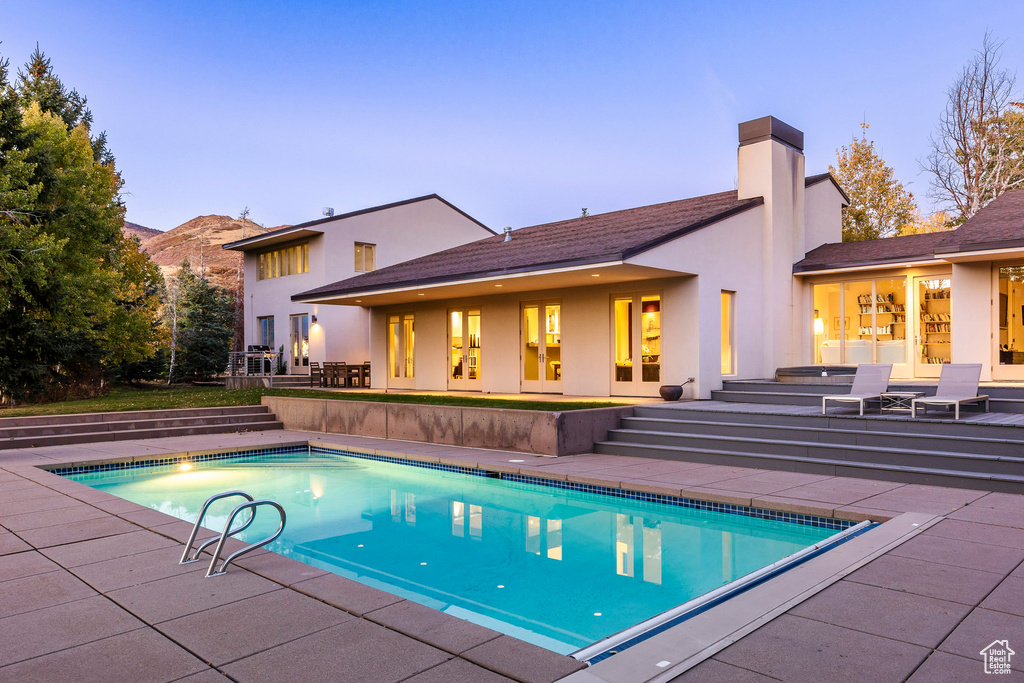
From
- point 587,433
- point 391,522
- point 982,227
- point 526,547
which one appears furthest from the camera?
point 982,227

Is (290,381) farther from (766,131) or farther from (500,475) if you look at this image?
(766,131)

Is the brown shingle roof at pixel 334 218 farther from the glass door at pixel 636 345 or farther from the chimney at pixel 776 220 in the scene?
the chimney at pixel 776 220

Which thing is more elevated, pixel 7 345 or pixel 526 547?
pixel 7 345

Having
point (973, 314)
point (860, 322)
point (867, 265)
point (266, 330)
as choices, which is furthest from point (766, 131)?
point (266, 330)

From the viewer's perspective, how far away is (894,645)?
10.5 ft

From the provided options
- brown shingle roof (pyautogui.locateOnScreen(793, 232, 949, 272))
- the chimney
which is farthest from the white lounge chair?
brown shingle roof (pyautogui.locateOnScreen(793, 232, 949, 272))

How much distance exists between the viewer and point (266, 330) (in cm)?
2634

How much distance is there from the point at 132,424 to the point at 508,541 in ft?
33.3

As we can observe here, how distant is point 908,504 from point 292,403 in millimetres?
12107

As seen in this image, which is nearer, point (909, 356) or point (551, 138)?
point (909, 356)

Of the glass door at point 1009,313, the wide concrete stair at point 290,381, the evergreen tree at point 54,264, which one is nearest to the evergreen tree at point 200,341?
the evergreen tree at point 54,264

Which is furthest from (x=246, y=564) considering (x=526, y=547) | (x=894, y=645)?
(x=894, y=645)

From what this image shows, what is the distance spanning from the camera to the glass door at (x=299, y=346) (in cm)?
2459

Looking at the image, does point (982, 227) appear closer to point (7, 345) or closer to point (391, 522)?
point (391, 522)
